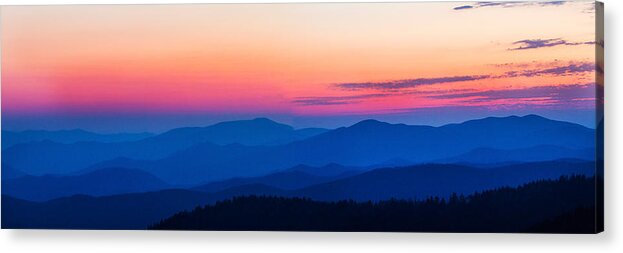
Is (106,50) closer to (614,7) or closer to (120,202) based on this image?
(120,202)

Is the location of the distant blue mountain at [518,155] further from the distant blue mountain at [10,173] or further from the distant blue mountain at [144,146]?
the distant blue mountain at [10,173]

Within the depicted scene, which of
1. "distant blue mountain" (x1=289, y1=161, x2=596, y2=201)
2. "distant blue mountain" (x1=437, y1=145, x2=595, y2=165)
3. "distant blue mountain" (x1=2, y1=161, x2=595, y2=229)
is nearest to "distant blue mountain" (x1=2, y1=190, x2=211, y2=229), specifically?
"distant blue mountain" (x1=2, y1=161, x2=595, y2=229)

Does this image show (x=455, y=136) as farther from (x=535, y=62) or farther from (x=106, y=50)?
(x=106, y=50)

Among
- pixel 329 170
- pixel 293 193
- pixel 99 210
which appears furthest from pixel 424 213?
pixel 99 210

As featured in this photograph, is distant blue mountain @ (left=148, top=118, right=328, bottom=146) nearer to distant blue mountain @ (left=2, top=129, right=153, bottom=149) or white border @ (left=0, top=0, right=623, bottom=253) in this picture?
distant blue mountain @ (left=2, top=129, right=153, bottom=149)

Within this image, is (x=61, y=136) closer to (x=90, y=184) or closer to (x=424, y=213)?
(x=90, y=184)

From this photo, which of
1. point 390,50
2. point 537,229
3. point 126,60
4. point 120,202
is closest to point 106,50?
point 126,60

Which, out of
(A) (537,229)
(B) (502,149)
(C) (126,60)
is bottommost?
(A) (537,229)

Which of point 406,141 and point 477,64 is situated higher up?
point 477,64
